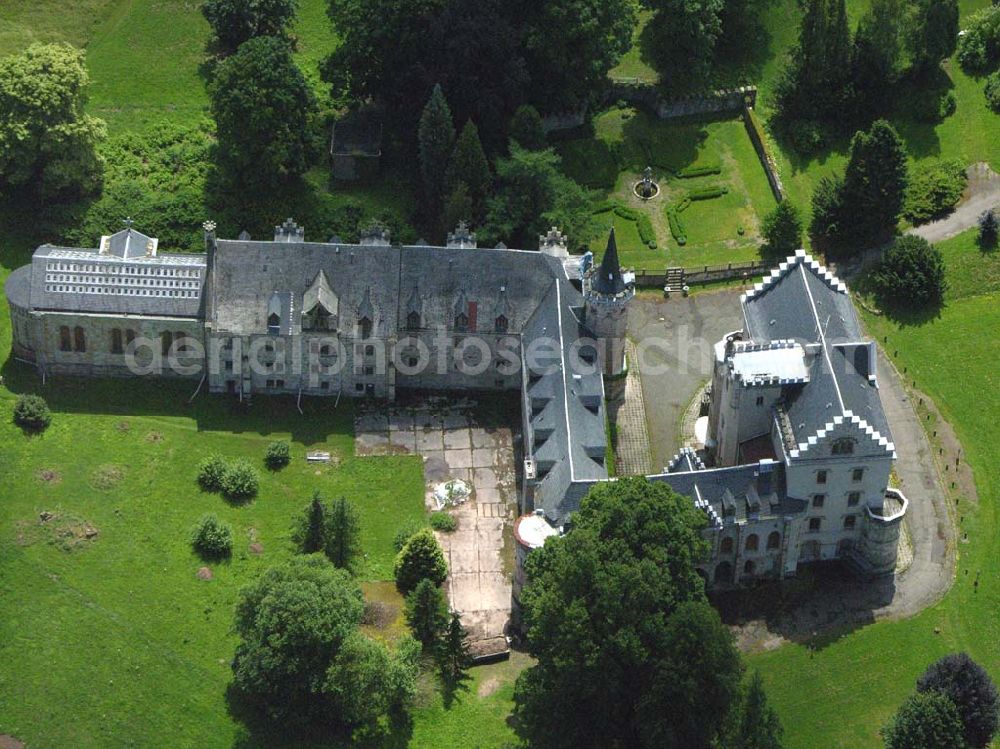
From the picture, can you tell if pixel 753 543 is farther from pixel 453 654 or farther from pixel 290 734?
pixel 290 734

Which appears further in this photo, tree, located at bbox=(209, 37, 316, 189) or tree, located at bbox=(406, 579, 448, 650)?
tree, located at bbox=(209, 37, 316, 189)

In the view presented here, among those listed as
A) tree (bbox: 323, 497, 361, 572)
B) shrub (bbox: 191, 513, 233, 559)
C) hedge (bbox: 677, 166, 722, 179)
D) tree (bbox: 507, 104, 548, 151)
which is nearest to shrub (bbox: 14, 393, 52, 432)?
shrub (bbox: 191, 513, 233, 559)

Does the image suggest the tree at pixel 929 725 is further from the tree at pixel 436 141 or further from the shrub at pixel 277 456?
the tree at pixel 436 141

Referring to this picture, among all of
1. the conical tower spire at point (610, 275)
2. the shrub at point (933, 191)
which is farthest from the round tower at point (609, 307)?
the shrub at point (933, 191)

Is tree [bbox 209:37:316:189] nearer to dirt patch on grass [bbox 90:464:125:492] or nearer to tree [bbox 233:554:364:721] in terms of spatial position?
dirt patch on grass [bbox 90:464:125:492]

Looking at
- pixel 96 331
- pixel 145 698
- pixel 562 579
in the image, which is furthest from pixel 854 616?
pixel 96 331

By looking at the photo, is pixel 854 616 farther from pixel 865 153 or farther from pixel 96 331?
pixel 96 331
